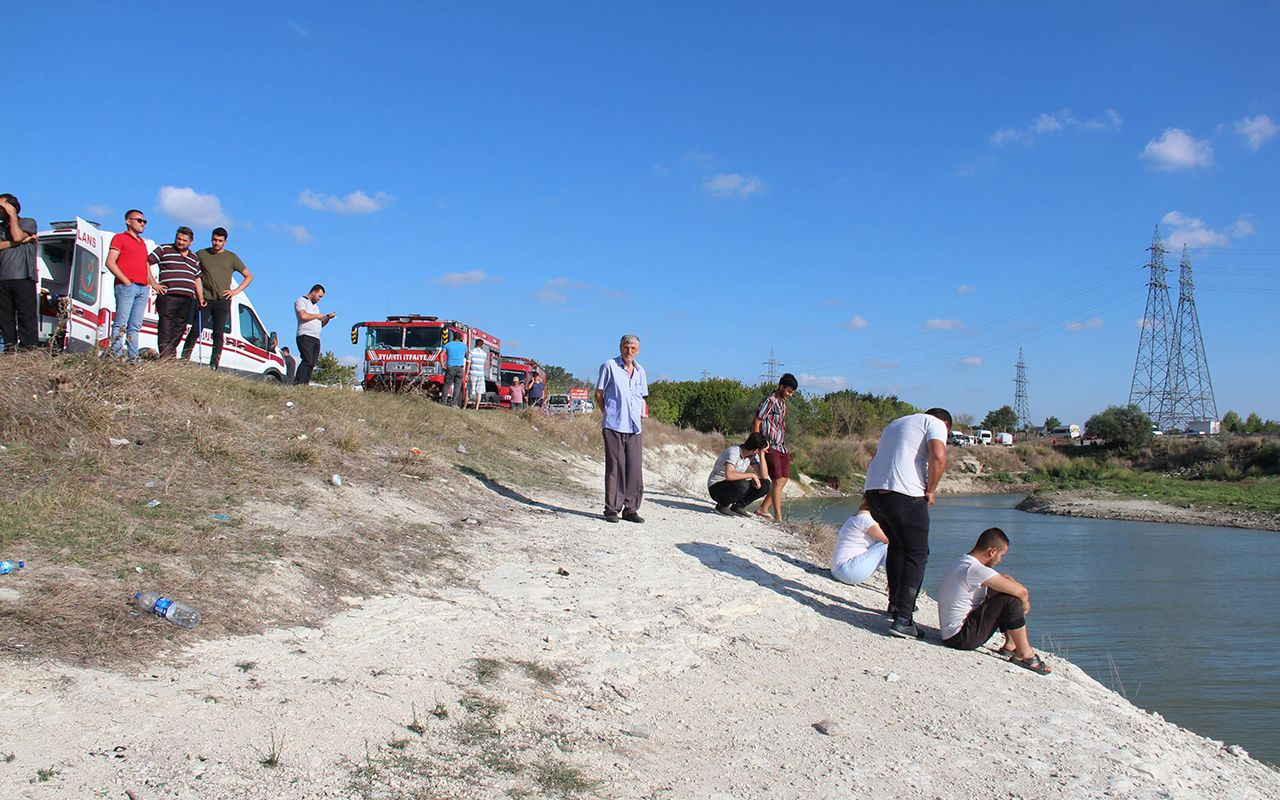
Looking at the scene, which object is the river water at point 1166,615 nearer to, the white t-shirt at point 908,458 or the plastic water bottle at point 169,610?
the white t-shirt at point 908,458

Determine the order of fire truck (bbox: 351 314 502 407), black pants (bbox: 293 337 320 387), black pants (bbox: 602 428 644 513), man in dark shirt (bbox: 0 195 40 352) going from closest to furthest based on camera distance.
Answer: man in dark shirt (bbox: 0 195 40 352)
black pants (bbox: 602 428 644 513)
black pants (bbox: 293 337 320 387)
fire truck (bbox: 351 314 502 407)

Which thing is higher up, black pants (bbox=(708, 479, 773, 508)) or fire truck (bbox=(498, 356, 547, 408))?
fire truck (bbox=(498, 356, 547, 408))

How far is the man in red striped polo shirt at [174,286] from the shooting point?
1032 centimetres

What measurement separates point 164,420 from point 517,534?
3316 millimetres

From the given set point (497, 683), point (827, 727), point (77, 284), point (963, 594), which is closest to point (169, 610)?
point (497, 683)

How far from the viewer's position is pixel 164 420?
8023mm

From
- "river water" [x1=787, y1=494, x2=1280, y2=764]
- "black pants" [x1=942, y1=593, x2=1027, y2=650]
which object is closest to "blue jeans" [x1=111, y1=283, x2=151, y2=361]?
"black pants" [x1=942, y1=593, x2=1027, y2=650]

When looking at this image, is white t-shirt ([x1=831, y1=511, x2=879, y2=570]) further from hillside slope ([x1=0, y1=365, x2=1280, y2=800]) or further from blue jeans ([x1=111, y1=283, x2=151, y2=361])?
blue jeans ([x1=111, y1=283, x2=151, y2=361])

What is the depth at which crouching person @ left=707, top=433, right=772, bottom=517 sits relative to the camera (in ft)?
37.2

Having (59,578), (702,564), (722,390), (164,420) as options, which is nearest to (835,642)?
(702,564)

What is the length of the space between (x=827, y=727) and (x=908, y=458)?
2.60 metres

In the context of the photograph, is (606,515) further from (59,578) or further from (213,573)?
(59,578)

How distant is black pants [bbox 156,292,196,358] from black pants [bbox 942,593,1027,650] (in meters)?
8.88

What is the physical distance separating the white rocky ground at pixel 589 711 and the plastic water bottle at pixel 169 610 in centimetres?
24
